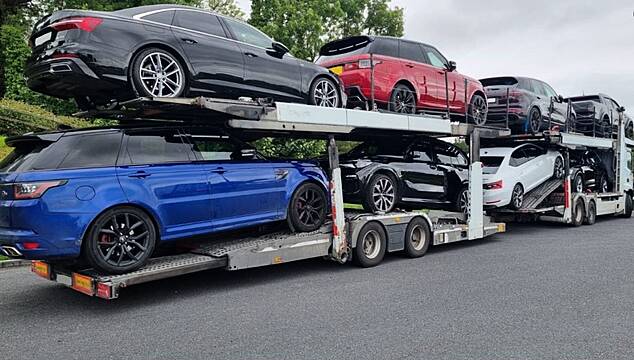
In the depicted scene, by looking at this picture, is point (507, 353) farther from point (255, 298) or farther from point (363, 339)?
point (255, 298)

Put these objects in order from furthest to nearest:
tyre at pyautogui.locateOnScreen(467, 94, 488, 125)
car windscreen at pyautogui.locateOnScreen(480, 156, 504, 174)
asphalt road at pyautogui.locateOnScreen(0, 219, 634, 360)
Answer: car windscreen at pyautogui.locateOnScreen(480, 156, 504, 174) < tyre at pyautogui.locateOnScreen(467, 94, 488, 125) < asphalt road at pyautogui.locateOnScreen(0, 219, 634, 360)

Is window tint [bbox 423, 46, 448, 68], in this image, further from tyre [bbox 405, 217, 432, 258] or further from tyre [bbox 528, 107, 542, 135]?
tyre [bbox 528, 107, 542, 135]

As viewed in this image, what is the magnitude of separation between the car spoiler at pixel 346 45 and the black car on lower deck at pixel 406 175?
1.69 m

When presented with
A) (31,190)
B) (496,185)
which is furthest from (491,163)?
(31,190)

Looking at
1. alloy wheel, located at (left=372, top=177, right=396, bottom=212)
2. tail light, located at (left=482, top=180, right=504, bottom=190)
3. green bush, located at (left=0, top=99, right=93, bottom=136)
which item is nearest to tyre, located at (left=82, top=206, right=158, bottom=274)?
alloy wheel, located at (left=372, top=177, right=396, bottom=212)

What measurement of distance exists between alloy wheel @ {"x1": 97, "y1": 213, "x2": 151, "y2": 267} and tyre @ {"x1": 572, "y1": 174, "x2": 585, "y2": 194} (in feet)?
37.2

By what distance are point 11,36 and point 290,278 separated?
17.0 m

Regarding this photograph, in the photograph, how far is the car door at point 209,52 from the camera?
19.2 ft

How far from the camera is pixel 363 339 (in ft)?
15.0

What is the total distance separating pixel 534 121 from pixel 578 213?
3019 mm

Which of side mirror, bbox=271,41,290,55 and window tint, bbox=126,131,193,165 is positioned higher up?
side mirror, bbox=271,41,290,55

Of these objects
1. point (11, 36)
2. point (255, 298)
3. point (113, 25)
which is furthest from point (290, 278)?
point (11, 36)

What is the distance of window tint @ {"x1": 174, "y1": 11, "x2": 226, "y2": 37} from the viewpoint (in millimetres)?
5965

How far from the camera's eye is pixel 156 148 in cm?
571
